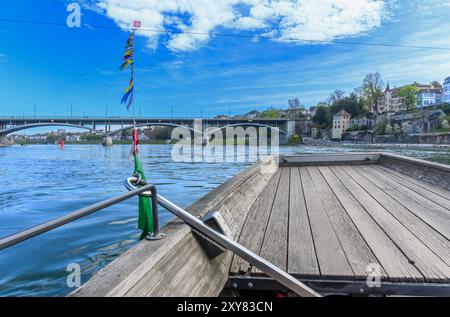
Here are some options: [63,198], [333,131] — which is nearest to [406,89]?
[333,131]

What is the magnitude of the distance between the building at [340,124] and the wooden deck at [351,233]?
293ft

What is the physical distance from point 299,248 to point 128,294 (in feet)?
4.46

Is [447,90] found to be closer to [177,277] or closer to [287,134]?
[287,134]

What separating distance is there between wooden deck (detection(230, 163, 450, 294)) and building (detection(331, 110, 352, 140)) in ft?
293

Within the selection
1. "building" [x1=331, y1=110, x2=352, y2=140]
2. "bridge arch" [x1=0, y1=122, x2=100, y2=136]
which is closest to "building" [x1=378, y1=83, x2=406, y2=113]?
"building" [x1=331, y1=110, x2=352, y2=140]

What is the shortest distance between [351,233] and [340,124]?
9300cm

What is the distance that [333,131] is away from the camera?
3563 inches

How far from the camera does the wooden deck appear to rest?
6.46 feet

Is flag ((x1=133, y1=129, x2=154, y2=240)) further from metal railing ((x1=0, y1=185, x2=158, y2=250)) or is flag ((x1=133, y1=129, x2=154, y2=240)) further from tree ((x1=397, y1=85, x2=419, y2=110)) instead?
tree ((x1=397, y1=85, x2=419, y2=110))

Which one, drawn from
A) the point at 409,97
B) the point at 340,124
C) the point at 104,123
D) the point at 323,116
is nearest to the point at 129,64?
the point at 104,123

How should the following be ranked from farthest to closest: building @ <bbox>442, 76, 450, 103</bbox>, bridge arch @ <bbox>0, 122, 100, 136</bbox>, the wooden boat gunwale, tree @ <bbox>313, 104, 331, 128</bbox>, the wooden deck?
tree @ <bbox>313, 104, 331, 128</bbox> → building @ <bbox>442, 76, 450, 103</bbox> → bridge arch @ <bbox>0, 122, 100, 136</bbox> → the wooden deck → the wooden boat gunwale

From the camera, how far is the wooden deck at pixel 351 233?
1.97 meters
